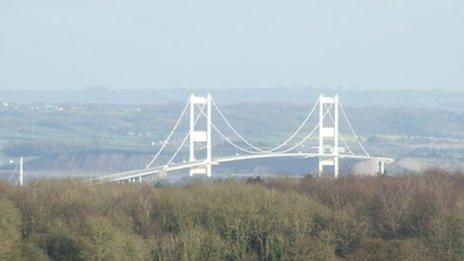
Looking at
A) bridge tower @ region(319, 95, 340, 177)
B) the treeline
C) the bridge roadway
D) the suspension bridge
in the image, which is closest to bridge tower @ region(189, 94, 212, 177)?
the suspension bridge

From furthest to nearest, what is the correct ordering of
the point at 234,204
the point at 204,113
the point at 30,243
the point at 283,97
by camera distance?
the point at 283,97 < the point at 204,113 < the point at 234,204 < the point at 30,243

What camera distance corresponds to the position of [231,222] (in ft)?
86.0

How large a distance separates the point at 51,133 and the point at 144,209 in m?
60.5

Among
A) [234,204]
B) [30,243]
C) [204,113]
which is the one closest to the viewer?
[30,243]

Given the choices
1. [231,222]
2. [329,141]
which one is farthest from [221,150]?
[231,222]

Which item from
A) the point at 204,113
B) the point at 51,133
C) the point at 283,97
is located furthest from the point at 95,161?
the point at 283,97

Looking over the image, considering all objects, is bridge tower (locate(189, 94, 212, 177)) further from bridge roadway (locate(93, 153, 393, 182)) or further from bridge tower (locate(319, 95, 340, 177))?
bridge tower (locate(319, 95, 340, 177))

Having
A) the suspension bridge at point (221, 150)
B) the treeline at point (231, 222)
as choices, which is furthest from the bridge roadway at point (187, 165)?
the treeline at point (231, 222)

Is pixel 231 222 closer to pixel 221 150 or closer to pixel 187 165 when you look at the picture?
pixel 187 165

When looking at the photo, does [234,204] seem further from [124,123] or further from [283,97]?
[283,97]

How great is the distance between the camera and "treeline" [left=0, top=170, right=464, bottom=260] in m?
24.8

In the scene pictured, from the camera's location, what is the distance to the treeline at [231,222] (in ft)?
81.4

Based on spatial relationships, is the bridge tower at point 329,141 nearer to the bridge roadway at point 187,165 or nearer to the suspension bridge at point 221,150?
the suspension bridge at point 221,150

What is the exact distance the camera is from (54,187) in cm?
3016
